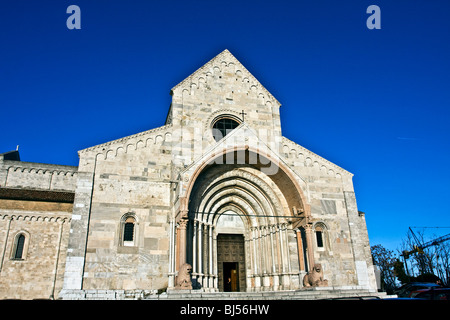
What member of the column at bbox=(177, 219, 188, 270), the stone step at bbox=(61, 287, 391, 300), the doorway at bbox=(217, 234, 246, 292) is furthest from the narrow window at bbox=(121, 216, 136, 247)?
the doorway at bbox=(217, 234, 246, 292)

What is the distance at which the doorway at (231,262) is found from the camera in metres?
18.1

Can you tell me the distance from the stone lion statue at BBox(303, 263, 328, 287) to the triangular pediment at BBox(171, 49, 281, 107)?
10.2 metres

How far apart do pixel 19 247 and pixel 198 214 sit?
961 centimetres

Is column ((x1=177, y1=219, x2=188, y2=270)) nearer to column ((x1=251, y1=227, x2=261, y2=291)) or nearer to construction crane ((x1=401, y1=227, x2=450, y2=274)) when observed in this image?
column ((x1=251, y1=227, x2=261, y2=291))

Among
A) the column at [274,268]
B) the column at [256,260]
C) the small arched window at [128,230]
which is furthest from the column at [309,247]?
the small arched window at [128,230]

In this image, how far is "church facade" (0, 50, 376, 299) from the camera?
15.6 meters

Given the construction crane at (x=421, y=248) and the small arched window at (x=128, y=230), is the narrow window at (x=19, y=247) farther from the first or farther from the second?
the construction crane at (x=421, y=248)

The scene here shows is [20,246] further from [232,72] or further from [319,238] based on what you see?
[319,238]

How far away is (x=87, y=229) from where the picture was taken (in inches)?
605

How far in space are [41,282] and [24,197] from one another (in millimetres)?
4608

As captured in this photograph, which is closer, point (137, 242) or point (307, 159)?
point (137, 242)
